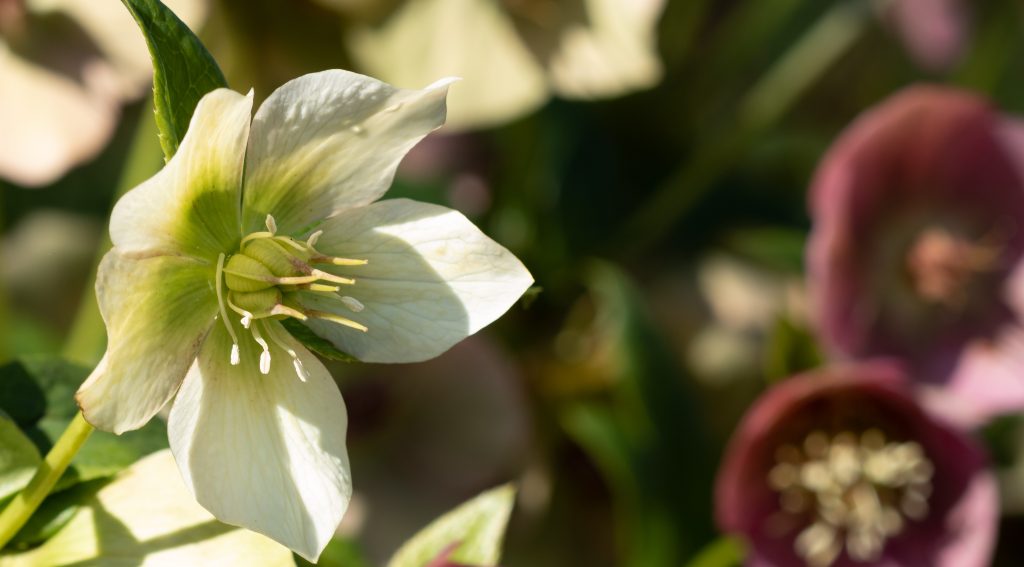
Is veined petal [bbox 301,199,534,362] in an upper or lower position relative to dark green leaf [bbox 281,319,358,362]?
upper

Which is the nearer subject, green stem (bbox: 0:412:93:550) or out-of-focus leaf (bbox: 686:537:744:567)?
green stem (bbox: 0:412:93:550)

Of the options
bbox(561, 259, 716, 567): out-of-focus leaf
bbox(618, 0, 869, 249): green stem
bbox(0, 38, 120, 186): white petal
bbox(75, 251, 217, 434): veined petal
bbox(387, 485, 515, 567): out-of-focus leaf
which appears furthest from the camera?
bbox(618, 0, 869, 249): green stem

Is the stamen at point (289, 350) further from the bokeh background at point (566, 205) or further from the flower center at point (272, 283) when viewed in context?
the bokeh background at point (566, 205)

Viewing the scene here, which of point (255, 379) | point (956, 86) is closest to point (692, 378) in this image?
point (956, 86)

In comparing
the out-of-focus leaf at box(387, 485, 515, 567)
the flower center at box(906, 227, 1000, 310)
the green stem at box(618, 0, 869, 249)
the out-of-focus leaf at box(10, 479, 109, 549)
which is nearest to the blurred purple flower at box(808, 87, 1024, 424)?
the flower center at box(906, 227, 1000, 310)

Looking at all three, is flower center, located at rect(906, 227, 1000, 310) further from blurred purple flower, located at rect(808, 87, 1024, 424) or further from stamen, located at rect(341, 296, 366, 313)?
stamen, located at rect(341, 296, 366, 313)

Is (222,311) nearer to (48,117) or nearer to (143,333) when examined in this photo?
(143,333)

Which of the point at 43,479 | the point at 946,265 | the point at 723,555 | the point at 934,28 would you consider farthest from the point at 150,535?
the point at 934,28
